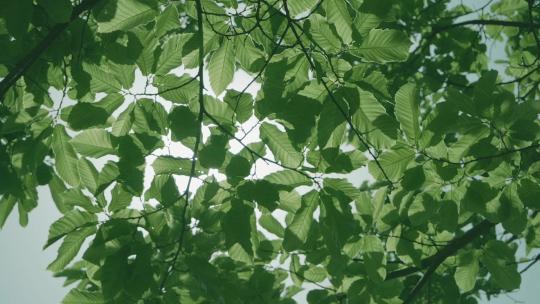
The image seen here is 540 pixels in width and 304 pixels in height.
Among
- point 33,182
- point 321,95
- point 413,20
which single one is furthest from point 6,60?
point 413,20

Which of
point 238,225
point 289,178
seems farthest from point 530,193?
point 238,225

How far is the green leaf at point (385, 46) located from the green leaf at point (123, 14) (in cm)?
77

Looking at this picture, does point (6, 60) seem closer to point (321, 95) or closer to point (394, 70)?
point (321, 95)

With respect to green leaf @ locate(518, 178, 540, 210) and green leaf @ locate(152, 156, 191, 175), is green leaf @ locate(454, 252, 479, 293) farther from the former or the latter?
green leaf @ locate(152, 156, 191, 175)

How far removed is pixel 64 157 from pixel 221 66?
0.82m

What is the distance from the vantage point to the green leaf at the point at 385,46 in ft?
4.93

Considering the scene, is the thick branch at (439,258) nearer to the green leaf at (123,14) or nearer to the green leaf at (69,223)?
the green leaf at (69,223)

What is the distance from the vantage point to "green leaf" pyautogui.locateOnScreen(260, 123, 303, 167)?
1684 mm

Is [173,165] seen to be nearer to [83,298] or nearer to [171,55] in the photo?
[171,55]

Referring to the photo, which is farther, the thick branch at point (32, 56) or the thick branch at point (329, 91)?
the thick branch at point (32, 56)

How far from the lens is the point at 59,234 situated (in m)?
1.72

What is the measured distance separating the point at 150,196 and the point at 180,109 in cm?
43

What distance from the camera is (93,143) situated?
5.74 ft

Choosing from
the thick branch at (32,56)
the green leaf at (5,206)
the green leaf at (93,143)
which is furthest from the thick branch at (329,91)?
the green leaf at (5,206)
